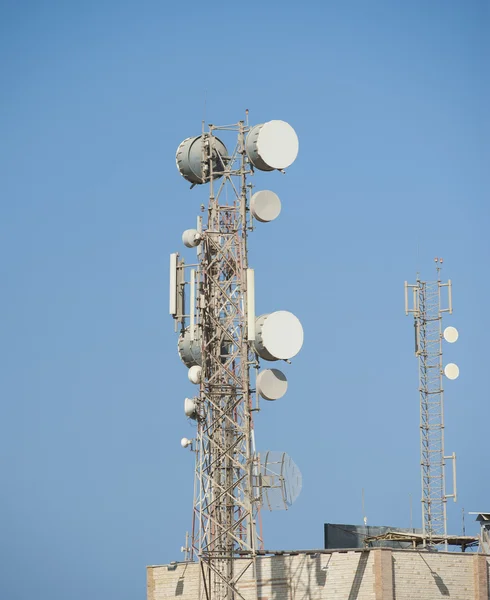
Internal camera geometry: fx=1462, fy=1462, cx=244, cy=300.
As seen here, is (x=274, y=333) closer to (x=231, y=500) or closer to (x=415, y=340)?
(x=231, y=500)

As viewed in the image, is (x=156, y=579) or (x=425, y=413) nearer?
(x=156, y=579)

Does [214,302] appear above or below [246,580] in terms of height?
above

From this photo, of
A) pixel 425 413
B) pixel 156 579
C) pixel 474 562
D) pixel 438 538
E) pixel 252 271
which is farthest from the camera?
pixel 425 413

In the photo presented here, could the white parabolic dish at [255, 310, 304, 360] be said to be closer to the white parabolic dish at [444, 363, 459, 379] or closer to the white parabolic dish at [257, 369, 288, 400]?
the white parabolic dish at [257, 369, 288, 400]

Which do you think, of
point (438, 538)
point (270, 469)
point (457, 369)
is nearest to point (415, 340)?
point (457, 369)

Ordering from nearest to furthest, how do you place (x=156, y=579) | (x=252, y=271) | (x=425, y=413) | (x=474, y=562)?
(x=252, y=271) < (x=474, y=562) < (x=156, y=579) < (x=425, y=413)

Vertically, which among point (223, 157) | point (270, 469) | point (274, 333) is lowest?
point (270, 469)

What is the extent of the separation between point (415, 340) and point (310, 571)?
75.9 ft

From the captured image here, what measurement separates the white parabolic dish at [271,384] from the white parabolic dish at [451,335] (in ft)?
77.4

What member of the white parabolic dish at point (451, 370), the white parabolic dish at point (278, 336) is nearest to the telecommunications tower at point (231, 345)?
the white parabolic dish at point (278, 336)

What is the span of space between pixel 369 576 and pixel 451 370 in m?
22.6

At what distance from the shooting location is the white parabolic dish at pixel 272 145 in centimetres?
Answer: 5203

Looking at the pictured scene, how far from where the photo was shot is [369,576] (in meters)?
52.5

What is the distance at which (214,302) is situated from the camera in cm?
5159
